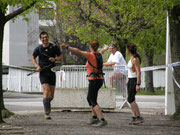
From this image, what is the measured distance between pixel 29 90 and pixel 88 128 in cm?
3013

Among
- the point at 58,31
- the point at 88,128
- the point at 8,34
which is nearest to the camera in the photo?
the point at 88,128

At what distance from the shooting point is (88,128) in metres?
9.12

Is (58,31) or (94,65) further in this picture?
(58,31)

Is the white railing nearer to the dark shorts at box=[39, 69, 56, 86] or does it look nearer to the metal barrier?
the metal barrier

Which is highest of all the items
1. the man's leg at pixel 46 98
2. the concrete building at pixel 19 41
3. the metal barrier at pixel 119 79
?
the concrete building at pixel 19 41

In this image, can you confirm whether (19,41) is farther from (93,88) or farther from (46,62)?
(93,88)

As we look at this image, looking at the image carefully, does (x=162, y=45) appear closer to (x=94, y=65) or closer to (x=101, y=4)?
(x=101, y=4)

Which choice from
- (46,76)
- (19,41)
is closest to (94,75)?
(46,76)

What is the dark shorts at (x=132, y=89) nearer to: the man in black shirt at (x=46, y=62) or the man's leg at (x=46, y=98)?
the man in black shirt at (x=46, y=62)

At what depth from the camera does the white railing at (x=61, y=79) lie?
14188 mm

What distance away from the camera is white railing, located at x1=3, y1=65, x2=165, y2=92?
14188 mm

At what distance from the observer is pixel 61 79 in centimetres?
1443

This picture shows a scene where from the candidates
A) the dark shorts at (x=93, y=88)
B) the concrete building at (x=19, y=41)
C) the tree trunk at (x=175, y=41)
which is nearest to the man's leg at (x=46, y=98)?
the dark shorts at (x=93, y=88)

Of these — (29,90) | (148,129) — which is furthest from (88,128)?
(29,90)
